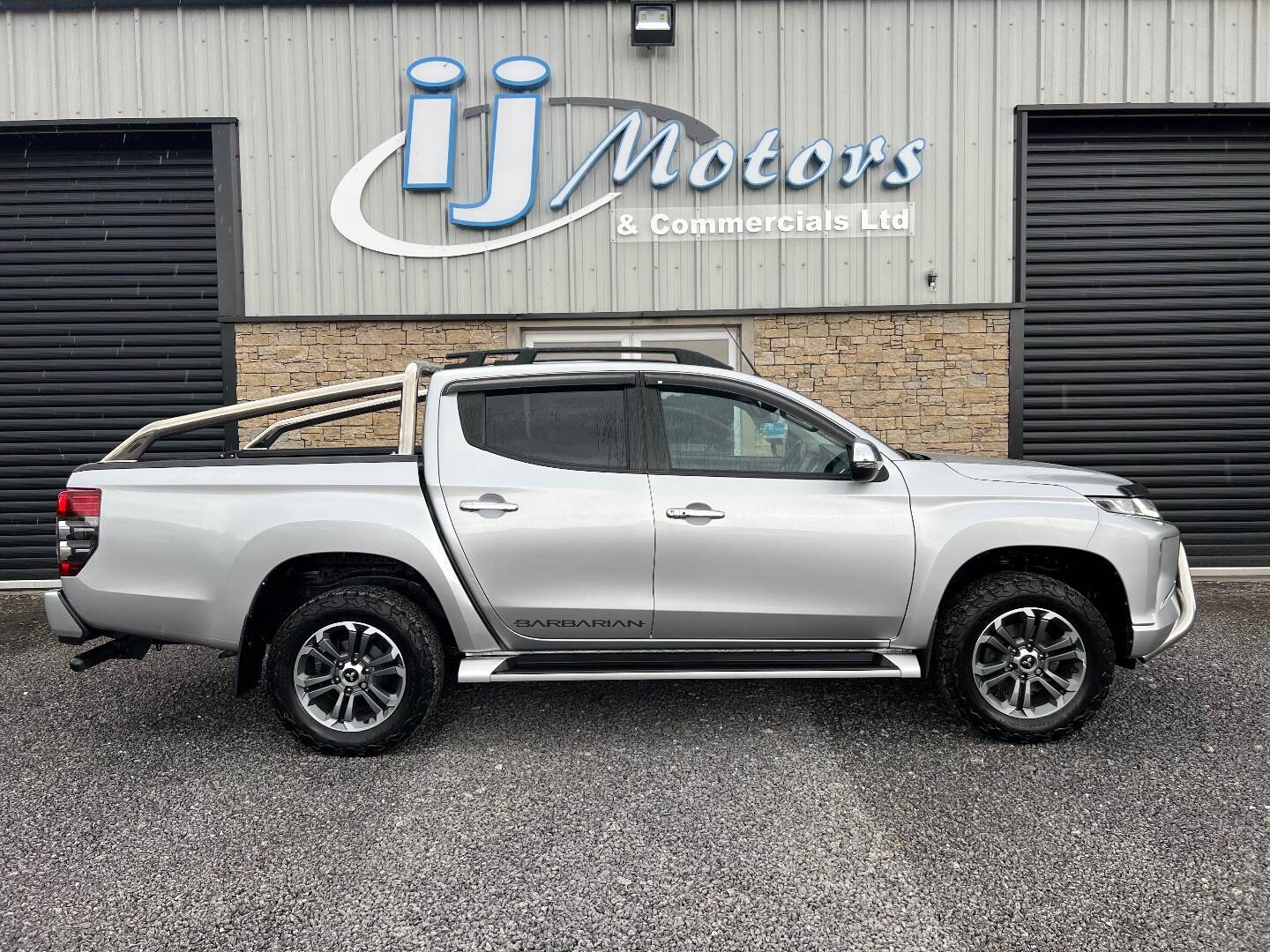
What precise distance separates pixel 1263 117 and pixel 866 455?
7060 mm

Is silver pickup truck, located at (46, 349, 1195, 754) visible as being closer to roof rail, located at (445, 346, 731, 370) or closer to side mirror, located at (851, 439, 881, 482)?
side mirror, located at (851, 439, 881, 482)

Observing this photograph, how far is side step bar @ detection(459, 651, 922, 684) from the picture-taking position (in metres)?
3.57

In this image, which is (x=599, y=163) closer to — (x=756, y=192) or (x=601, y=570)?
(x=756, y=192)

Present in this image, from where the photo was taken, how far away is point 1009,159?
24.4 ft

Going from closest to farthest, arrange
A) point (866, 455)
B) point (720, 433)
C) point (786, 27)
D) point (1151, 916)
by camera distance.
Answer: point (1151, 916)
point (866, 455)
point (720, 433)
point (786, 27)

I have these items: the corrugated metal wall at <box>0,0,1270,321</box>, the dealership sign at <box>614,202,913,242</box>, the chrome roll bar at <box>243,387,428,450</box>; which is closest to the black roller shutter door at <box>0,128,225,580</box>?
the corrugated metal wall at <box>0,0,1270,321</box>

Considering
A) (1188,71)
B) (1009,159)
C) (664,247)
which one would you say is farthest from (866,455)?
(1188,71)

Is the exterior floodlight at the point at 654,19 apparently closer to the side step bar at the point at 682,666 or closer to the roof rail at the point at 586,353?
the roof rail at the point at 586,353

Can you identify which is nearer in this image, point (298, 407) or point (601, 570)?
point (601, 570)

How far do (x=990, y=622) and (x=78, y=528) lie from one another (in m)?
4.00

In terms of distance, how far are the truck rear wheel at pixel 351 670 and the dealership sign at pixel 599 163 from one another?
469 cm

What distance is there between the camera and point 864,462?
11.6 ft

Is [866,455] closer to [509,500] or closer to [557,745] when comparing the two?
[509,500]

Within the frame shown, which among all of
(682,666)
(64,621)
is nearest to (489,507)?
(682,666)
